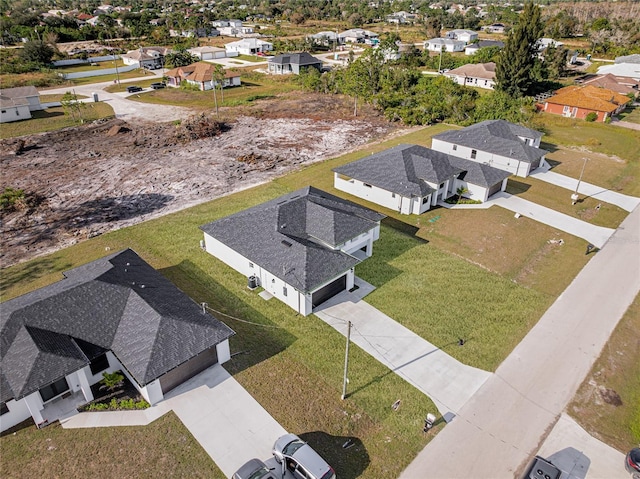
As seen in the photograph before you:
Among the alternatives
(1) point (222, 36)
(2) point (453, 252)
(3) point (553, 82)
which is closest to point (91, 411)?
(2) point (453, 252)

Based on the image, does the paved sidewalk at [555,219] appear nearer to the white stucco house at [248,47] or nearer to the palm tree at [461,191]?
the palm tree at [461,191]

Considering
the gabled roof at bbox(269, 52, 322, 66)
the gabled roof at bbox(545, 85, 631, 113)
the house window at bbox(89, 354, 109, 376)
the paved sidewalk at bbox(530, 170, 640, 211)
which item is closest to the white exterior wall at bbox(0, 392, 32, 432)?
the house window at bbox(89, 354, 109, 376)

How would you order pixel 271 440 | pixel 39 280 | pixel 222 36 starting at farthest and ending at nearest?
pixel 222 36 < pixel 39 280 < pixel 271 440

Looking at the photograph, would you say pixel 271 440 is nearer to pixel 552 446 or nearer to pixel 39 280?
pixel 552 446

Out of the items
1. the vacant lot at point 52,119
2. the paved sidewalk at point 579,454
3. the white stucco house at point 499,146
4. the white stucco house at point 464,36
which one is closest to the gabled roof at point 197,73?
the vacant lot at point 52,119

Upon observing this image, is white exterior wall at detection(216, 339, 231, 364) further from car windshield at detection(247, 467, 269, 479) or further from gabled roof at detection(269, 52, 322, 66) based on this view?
gabled roof at detection(269, 52, 322, 66)
